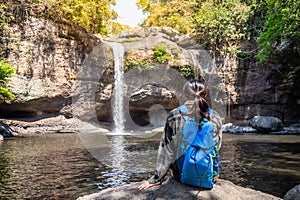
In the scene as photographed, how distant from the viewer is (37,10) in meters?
19.2

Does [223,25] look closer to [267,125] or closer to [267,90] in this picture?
[267,90]

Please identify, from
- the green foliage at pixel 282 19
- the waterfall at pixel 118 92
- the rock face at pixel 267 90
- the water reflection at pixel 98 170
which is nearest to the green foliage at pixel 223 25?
the rock face at pixel 267 90

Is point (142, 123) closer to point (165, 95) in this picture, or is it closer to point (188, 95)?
point (165, 95)

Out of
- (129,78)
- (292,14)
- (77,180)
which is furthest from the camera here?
(129,78)

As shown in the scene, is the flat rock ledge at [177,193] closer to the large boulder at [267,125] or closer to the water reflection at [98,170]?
the water reflection at [98,170]

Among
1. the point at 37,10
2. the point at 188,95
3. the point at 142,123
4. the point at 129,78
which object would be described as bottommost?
the point at 142,123

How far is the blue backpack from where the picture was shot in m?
2.64

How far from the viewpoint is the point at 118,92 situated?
22047 mm

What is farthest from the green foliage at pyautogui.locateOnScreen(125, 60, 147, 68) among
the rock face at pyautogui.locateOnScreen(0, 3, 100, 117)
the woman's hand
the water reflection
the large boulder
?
the woman's hand

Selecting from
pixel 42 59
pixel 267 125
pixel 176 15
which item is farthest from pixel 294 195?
pixel 176 15

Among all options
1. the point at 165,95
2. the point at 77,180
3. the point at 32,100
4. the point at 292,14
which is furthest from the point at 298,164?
the point at 32,100

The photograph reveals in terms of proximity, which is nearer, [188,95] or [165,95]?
[188,95]

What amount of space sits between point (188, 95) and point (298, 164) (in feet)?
20.7

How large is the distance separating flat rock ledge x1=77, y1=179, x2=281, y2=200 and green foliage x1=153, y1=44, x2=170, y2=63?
19067 millimetres
